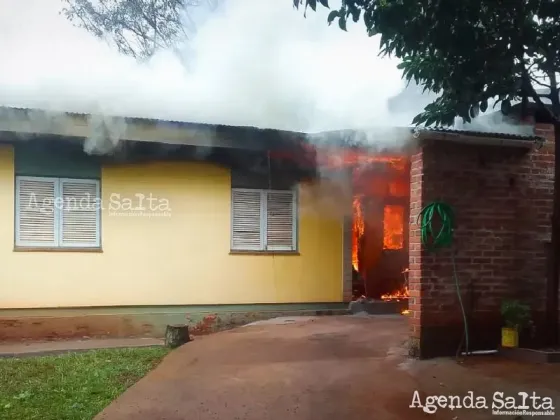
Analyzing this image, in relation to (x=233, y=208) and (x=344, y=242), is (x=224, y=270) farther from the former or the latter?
(x=344, y=242)

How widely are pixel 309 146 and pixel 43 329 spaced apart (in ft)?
17.2

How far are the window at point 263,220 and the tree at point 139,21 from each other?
733cm

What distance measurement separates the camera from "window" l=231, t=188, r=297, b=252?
9.97 meters

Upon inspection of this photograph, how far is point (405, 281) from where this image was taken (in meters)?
12.1

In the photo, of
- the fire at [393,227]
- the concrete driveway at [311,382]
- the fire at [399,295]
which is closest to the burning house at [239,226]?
the fire at [399,295]

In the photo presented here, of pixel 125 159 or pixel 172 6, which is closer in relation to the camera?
pixel 125 159

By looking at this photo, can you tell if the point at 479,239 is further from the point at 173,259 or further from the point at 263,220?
the point at 173,259

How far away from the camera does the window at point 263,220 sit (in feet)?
32.7

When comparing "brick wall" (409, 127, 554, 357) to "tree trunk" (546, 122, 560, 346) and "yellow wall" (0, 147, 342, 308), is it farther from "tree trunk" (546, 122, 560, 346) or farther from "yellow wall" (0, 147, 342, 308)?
"yellow wall" (0, 147, 342, 308)

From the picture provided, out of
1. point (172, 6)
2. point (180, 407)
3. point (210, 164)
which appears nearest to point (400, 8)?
point (180, 407)

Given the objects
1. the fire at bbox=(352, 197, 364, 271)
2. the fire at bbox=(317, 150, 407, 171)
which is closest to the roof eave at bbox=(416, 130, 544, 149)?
the fire at bbox=(317, 150, 407, 171)

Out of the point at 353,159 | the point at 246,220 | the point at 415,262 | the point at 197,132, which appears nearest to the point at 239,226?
the point at 246,220

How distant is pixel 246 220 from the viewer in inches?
395

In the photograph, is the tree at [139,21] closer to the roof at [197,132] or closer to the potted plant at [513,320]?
the roof at [197,132]
